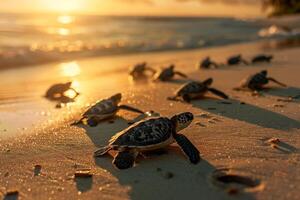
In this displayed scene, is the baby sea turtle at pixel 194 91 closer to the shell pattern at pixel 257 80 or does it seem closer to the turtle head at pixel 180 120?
the shell pattern at pixel 257 80

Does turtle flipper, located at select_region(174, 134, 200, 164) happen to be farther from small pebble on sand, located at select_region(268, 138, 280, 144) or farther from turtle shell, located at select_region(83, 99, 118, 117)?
turtle shell, located at select_region(83, 99, 118, 117)

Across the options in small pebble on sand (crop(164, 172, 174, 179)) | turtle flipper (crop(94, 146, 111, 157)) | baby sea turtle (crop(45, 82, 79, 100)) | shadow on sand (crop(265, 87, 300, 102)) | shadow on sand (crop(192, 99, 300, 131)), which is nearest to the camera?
small pebble on sand (crop(164, 172, 174, 179))

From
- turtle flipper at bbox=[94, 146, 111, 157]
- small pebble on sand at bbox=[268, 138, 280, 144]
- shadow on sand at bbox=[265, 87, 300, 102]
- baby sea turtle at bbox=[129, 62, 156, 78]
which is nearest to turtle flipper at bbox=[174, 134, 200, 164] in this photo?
turtle flipper at bbox=[94, 146, 111, 157]

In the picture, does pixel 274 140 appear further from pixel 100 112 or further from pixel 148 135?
pixel 100 112

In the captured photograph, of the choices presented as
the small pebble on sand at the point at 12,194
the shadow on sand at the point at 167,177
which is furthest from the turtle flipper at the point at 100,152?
the small pebble on sand at the point at 12,194

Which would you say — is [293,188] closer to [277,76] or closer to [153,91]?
[153,91]

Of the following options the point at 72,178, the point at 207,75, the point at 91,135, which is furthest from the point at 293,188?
the point at 207,75
